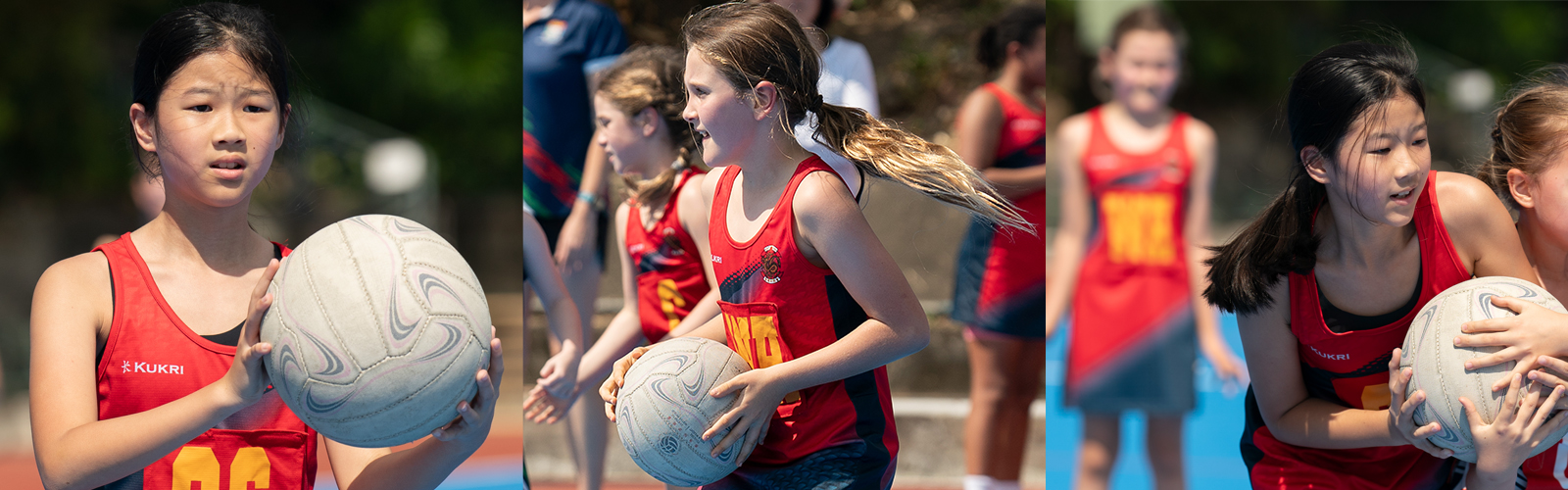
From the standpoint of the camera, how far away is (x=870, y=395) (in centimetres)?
254

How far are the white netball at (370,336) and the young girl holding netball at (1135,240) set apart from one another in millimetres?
3657

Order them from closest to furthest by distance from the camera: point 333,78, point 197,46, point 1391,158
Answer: point 197,46 < point 1391,158 < point 333,78

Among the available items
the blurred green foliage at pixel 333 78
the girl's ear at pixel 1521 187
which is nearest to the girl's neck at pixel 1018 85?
the girl's ear at pixel 1521 187

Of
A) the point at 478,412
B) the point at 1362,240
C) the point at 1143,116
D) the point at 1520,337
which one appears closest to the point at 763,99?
the point at 478,412

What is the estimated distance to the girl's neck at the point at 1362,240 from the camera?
8.60ft

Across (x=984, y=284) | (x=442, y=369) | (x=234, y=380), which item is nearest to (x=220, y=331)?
(x=234, y=380)

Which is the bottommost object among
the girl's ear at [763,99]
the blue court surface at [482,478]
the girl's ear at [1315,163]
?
the blue court surface at [482,478]

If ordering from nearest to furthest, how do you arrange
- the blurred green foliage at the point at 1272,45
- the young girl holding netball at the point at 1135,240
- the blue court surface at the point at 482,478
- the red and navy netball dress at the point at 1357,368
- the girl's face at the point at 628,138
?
the red and navy netball dress at the point at 1357,368
the girl's face at the point at 628,138
the young girl holding netball at the point at 1135,240
the blue court surface at the point at 482,478
the blurred green foliage at the point at 1272,45

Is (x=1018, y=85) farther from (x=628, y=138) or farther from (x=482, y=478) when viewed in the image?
(x=482, y=478)

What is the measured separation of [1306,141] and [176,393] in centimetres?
266

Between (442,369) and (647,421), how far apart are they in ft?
1.49

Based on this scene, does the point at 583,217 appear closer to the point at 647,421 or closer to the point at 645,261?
the point at 645,261

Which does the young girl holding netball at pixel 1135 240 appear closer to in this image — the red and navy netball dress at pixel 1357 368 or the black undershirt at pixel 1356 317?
the red and navy netball dress at pixel 1357 368

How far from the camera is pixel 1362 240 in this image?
8.65 feet
